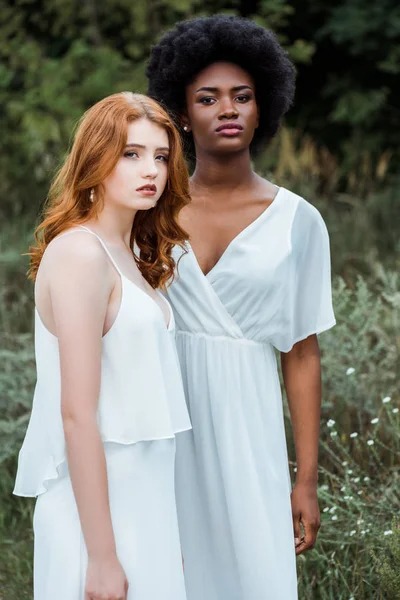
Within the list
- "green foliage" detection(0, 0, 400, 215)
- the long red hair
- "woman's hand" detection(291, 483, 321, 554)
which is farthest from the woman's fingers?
"green foliage" detection(0, 0, 400, 215)

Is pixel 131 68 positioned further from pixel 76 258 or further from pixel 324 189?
pixel 76 258

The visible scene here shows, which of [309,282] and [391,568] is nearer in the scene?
[309,282]

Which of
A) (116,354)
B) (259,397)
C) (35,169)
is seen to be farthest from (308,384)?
(35,169)

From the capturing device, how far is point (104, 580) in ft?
6.08

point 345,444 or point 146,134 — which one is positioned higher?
point 146,134

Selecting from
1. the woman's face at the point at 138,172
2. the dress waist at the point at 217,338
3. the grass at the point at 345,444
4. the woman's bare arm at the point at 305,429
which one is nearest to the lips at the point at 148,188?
the woman's face at the point at 138,172

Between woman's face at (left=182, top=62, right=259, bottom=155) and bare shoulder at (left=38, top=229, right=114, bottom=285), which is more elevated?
woman's face at (left=182, top=62, right=259, bottom=155)

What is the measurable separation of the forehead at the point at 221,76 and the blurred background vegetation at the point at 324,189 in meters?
0.78

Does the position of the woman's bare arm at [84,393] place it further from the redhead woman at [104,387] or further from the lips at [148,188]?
the lips at [148,188]

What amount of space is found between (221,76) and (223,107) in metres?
0.10

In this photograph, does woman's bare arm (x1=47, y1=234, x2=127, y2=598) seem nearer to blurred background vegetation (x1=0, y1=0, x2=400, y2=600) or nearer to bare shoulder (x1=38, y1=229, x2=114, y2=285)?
bare shoulder (x1=38, y1=229, x2=114, y2=285)

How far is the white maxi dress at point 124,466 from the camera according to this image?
193 cm

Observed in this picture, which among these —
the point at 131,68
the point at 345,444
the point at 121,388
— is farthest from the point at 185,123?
the point at 131,68

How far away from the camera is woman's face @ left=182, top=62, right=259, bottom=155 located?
2449 mm
